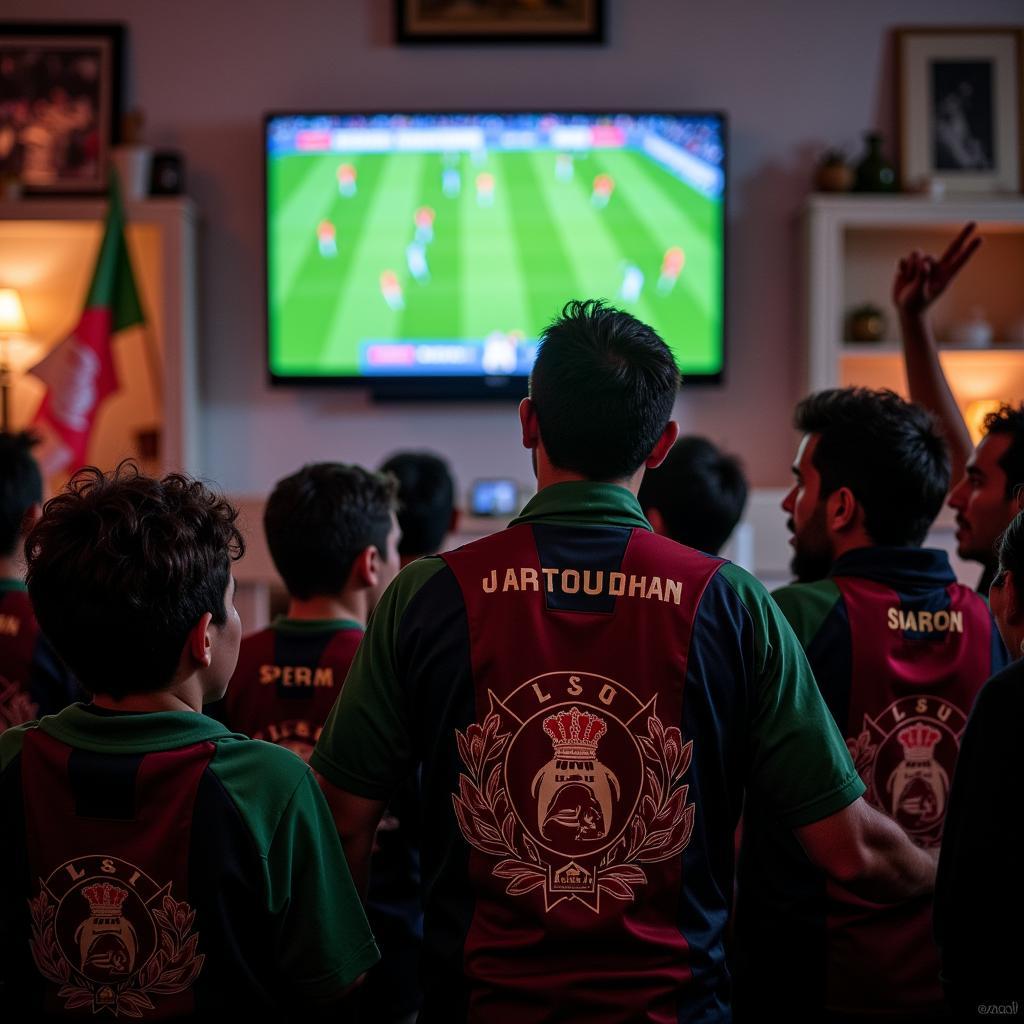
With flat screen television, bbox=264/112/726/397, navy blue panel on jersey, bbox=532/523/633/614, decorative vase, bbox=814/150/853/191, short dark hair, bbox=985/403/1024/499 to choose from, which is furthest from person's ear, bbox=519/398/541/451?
decorative vase, bbox=814/150/853/191

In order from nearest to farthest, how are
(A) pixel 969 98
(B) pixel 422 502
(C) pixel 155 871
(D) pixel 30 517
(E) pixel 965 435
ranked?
(C) pixel 155 871, (D) pixel 30 517, (E) pixel 965 435, (B) pixel 422 502, (A) pixel 969 98

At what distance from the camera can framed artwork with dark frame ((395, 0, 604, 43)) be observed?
13.7ft

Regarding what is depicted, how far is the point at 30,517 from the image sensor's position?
6.21 ft

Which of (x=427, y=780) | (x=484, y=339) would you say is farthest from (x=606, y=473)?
(x=484, y=339)

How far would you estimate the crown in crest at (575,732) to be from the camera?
110 cm

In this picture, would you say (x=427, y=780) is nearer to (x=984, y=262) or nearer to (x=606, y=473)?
(x=606, y=473)

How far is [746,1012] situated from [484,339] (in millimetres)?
2951

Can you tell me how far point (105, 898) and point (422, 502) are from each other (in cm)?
131

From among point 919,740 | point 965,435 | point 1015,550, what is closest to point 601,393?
point 1015,550

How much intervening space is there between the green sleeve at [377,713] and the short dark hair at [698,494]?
96cm

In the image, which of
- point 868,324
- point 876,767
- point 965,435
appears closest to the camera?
point 876,767

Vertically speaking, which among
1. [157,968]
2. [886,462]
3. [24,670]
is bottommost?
[157,968]

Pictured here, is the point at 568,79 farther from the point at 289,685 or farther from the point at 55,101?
the point at 289,685

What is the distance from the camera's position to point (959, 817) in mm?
1088
